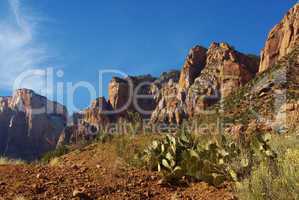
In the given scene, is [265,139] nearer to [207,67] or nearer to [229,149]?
[229,149]

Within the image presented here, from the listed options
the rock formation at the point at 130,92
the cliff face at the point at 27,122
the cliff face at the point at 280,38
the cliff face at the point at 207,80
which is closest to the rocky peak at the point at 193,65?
the cliff face at the point at 207,80

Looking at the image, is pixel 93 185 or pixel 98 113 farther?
pixel 98 113

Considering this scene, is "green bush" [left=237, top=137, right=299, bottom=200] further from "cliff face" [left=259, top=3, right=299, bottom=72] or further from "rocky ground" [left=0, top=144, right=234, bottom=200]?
"cliff face" [left=259, top=3, right=299, bottom=72]

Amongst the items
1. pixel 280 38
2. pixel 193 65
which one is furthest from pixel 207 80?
pixel 193 65

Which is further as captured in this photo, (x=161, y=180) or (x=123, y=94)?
(x=123, y=94)

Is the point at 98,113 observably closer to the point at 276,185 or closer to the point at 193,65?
the point at 193,65

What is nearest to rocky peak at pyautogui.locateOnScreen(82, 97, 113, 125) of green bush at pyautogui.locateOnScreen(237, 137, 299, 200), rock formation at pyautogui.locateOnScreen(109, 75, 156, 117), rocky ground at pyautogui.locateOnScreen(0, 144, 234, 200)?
rock formation at pyautogui.locateOnScreen(109, 75, 156, 117)

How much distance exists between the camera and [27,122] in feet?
329

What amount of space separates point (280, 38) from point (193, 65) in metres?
17.4

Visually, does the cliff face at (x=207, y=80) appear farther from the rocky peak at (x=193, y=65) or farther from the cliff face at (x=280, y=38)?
the cliff face at (x=280, y=38)

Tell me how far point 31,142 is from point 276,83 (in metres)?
70.8

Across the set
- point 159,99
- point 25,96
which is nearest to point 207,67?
point 159,99

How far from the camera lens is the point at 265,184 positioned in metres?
5.12

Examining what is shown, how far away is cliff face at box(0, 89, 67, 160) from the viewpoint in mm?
90188
